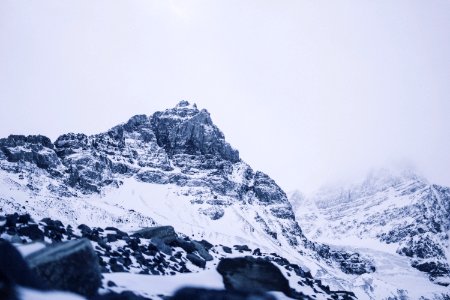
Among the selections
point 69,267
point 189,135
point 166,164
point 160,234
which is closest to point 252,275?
point 69,267

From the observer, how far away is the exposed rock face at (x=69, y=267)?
372 inches

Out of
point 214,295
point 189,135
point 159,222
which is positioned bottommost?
point 214,295

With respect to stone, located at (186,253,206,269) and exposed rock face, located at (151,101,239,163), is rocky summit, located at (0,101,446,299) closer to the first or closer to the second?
stone, located at (186,253,206,269)

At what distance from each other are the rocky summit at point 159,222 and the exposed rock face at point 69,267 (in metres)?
0.02

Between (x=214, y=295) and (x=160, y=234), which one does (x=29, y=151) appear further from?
(x=214, y=295)

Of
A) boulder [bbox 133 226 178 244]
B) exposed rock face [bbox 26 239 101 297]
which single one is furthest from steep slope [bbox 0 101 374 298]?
exposed rock face [bbox 26 239 101 297]

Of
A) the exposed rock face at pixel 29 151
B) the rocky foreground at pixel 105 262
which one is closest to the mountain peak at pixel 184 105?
the exposed rock face at pixel 29 151

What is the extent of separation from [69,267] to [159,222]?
93483mm

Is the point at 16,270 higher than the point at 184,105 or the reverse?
the reverse

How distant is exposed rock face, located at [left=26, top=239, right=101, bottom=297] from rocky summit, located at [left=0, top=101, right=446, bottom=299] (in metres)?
0.02

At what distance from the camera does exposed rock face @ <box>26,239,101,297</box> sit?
944cm

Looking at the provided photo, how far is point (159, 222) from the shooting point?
333 ft

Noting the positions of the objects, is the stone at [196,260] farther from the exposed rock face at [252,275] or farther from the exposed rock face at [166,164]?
the exposed rock face at [166,164]

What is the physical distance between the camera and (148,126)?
167625 mm
